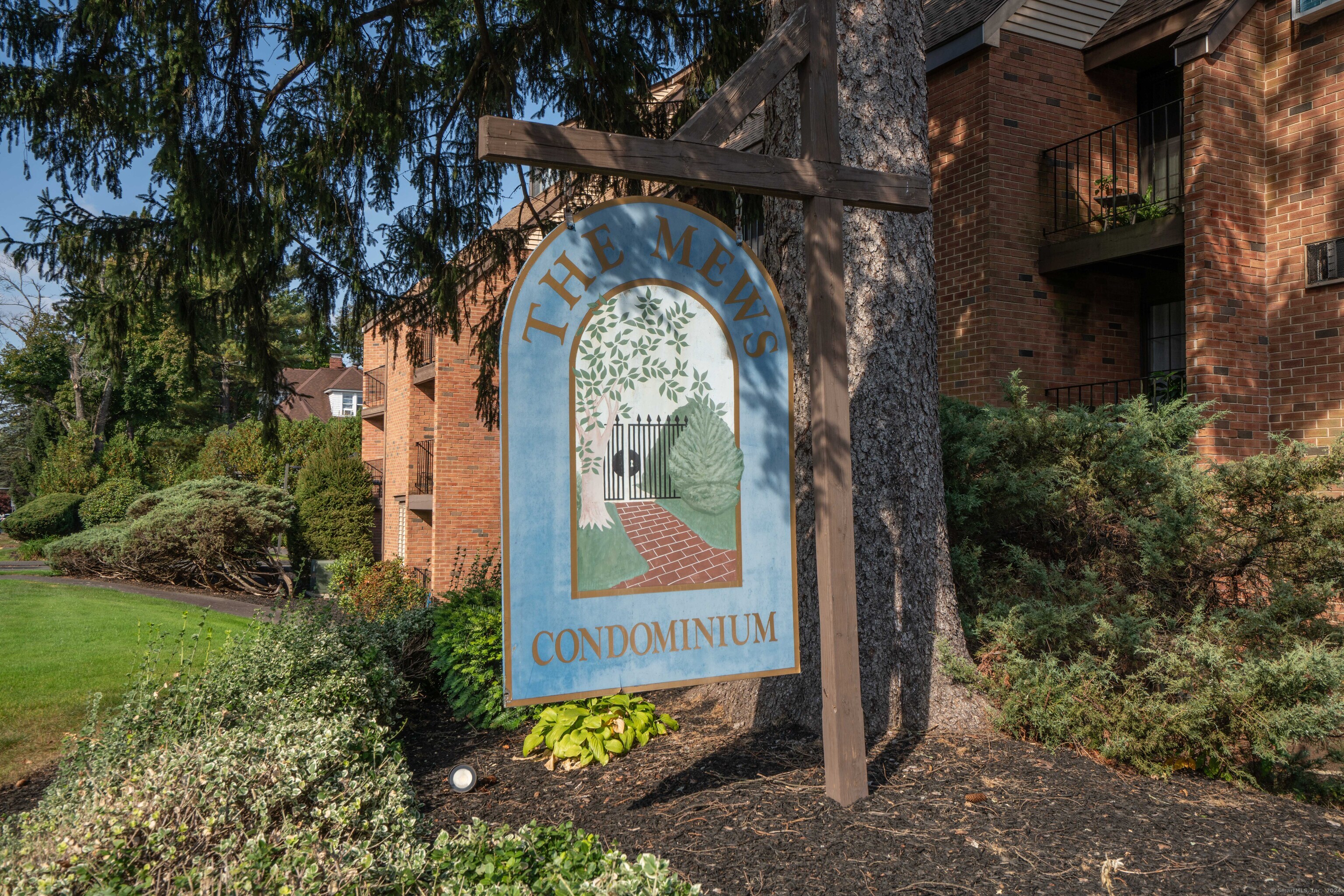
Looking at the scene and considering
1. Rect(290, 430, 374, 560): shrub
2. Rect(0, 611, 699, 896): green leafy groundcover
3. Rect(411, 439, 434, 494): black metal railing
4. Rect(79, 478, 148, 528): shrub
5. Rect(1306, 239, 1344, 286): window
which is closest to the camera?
Rect(0, 611, 699, 896): green leafy groundcover

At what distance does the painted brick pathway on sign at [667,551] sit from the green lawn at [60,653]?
321cm

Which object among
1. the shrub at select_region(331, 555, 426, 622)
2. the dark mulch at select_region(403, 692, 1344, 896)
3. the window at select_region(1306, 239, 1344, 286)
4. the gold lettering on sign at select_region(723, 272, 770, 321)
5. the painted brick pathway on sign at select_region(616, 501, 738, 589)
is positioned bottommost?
the shrub at select_region(331, 555, 426, 622)

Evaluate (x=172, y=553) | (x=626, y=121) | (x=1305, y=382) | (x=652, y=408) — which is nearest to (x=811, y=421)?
(x=652, y=408)

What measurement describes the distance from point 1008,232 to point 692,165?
Result: 7.41 metres

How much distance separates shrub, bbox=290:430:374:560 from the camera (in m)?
21.7

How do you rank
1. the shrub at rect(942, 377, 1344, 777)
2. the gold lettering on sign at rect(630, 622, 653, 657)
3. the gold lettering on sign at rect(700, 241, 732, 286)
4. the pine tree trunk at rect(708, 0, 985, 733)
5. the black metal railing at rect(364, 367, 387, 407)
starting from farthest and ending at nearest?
1. the black metal railing at rect(364, 367, 387, 407)
2. the pine tree trunk at rect(708, 0, 985, 733)
3. the shrub at rect(942, 377, 1344, 777)
4. the gold lettering on sign at rect(700, 241, 732, 286)
5. the gold lettering on sign at rect(630, 622, 653, 657)

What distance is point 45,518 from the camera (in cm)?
2392

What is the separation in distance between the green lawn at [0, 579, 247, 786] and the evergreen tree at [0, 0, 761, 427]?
109 inches

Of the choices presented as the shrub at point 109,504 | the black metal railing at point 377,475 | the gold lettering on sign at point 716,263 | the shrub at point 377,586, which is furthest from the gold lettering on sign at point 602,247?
the shrub at point 109,504

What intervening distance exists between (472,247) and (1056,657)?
579 cm

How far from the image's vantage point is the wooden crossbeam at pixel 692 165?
3.27m

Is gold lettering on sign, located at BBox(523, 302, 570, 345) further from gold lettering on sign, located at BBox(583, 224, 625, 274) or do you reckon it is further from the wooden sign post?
the wooden sign post

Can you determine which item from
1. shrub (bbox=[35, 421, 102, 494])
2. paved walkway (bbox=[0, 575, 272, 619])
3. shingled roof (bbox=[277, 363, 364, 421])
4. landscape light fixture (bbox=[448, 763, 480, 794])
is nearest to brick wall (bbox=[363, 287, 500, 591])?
paved walkway (bbox=[0, 575, 272, 619])

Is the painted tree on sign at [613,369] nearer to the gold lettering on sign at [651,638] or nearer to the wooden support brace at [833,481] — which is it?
the gold lettering on sign at [651,638]
